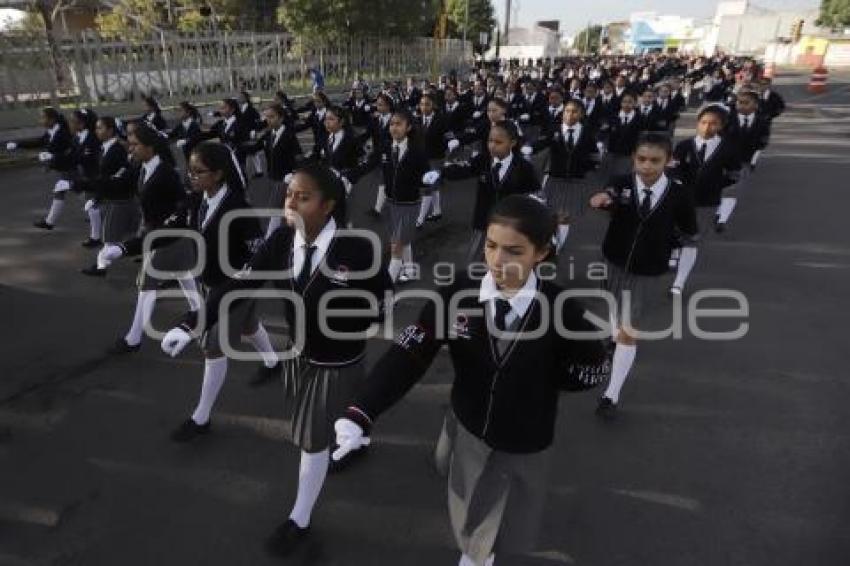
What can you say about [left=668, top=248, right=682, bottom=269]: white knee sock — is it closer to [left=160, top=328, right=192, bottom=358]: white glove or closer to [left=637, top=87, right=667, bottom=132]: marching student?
[left=637, top=87, right=667, bottom=132]: marching student

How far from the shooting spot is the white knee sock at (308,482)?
3111 mm

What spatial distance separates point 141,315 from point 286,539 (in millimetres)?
2927

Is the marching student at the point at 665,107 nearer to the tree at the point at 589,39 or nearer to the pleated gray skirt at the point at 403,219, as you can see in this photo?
the pleated gray skirt at the point at 403,219

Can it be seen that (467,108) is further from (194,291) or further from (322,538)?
(322,538)

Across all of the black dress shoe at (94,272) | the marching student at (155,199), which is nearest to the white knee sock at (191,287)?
the marching student at (155,199)

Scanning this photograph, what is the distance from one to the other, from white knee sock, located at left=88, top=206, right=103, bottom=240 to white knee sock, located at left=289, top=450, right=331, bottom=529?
21.3 feet

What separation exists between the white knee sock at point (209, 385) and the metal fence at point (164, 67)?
56.5 feet

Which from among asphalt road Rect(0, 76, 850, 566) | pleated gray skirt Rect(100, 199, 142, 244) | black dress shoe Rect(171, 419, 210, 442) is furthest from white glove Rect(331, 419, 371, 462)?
pleated gray skirt Rect(100, 199, 142, 244)

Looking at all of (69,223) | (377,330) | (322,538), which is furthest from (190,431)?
(69,223)

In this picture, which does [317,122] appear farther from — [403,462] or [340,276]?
→ [340,276]

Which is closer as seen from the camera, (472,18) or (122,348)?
(122,348)

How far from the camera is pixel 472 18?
55.7m

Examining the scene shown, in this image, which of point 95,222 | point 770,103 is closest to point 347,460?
point 95,222

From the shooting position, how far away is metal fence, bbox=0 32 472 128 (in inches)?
695
